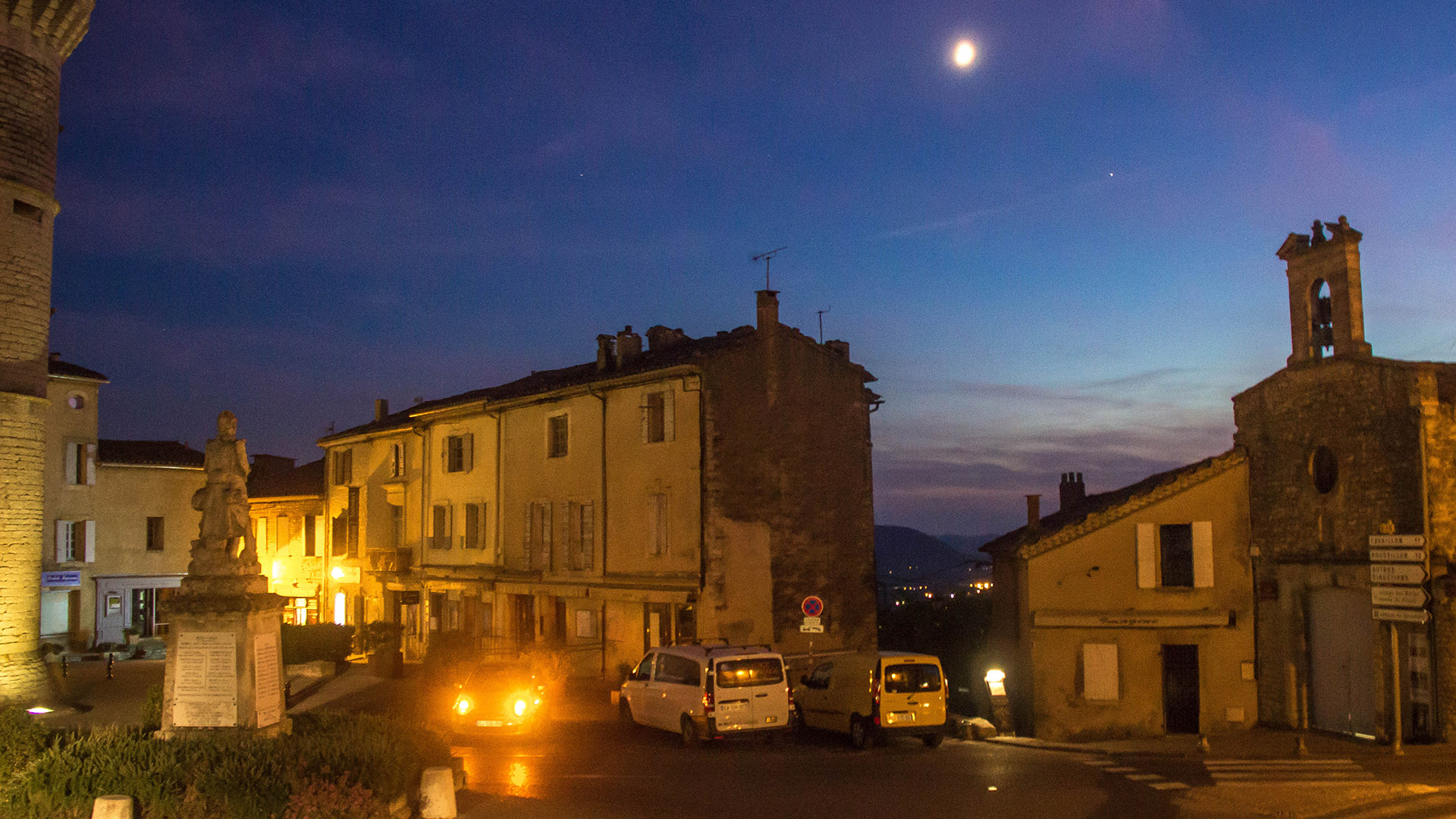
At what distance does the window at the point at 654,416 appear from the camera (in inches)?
1144

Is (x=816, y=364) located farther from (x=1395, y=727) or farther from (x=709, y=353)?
(x=1395, y=727)

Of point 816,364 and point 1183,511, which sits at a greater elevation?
point 816,364

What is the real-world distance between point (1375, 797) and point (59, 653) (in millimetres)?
40713

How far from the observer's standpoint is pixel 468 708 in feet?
69.9

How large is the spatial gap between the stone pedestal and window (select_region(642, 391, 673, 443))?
1661cm

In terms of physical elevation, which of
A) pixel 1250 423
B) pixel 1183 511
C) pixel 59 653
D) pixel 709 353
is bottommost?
pixel 59 653

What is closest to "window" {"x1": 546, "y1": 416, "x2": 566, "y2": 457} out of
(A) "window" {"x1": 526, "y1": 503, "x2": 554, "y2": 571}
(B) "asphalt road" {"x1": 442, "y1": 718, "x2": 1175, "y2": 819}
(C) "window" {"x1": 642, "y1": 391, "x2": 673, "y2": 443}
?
(A) "window" {"x1": 526, "y1": 503, "x2": 554, "y2": 571}

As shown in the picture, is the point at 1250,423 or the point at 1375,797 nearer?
the point at 1375,797

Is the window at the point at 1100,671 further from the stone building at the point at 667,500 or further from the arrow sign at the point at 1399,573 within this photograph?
the stone building at the point at 667,500

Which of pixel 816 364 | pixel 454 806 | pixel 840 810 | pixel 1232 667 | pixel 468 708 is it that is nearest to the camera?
pixel 454 806

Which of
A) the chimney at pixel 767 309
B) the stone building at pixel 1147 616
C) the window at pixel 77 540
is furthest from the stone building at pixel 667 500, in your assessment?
the window at pixel 77 540

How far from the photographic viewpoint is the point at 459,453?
38.1 meters

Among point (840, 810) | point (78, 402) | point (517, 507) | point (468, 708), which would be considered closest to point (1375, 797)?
point (840, 810)

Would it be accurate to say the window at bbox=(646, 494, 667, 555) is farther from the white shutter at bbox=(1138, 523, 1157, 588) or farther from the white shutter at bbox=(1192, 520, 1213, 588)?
the white shutter at bbox=(1192, 520, 1213, 588)
